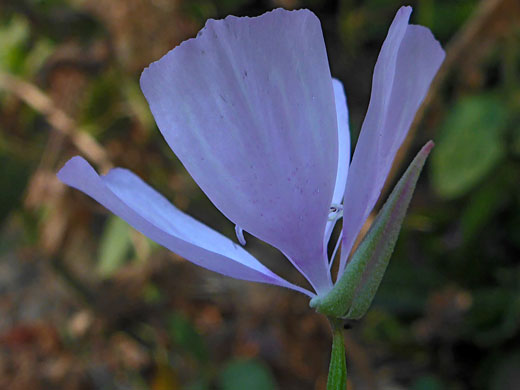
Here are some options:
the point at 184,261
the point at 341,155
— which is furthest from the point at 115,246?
the point at 341,155

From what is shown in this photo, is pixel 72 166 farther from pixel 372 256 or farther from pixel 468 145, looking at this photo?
pixel 468 145

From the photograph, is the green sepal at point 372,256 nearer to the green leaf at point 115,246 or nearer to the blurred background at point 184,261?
the blurred background at point 184,261

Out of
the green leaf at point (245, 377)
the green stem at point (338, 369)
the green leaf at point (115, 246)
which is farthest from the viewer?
the green leaf at point (115, 246)

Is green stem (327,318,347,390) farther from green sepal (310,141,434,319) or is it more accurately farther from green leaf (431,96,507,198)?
green leaf (431,96,507,198)

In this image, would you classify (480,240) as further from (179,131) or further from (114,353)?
(179,131)

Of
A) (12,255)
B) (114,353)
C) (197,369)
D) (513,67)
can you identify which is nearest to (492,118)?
(513,67)

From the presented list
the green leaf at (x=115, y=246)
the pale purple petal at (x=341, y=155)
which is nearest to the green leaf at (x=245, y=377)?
the green leaf at (x=115, y=246)

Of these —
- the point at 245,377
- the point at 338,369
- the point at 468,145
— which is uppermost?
the point at 338,369
